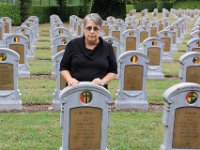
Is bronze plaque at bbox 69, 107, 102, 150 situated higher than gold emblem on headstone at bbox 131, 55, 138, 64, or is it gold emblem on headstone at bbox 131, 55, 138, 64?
gold emblem on headstone at bbox 131, 55, 138, 64

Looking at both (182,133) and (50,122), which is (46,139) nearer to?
(50,122)

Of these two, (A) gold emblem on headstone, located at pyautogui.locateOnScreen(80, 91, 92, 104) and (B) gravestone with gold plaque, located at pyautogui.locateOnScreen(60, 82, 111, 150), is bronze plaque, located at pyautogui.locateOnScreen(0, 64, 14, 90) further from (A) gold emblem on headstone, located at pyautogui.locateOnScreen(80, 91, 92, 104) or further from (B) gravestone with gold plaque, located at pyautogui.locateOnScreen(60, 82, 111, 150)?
(A) gold emblem on headstone, located at pyautogui.locateOnScreen(80, 91, 92, 104)

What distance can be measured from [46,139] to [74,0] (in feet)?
156

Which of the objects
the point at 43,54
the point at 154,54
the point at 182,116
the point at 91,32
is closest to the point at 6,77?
the point at 91,32

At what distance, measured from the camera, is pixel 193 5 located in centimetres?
7112

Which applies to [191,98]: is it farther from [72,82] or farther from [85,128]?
[72,82]

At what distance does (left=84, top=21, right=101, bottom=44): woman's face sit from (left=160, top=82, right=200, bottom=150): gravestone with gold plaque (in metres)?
1.36

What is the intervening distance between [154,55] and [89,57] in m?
7.52

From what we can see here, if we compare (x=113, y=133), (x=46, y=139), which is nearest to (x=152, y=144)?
(x=113, y=133)

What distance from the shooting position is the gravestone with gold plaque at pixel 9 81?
9.48 metres

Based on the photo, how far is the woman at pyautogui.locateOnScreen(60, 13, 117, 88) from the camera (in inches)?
236

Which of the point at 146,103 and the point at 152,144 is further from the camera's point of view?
the point at 146,103

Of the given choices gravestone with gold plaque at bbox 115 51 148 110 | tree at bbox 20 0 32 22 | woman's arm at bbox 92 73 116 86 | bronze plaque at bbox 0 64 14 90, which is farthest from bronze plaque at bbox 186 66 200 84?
tree at bbox 20 0 32 22

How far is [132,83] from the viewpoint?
1002cm
